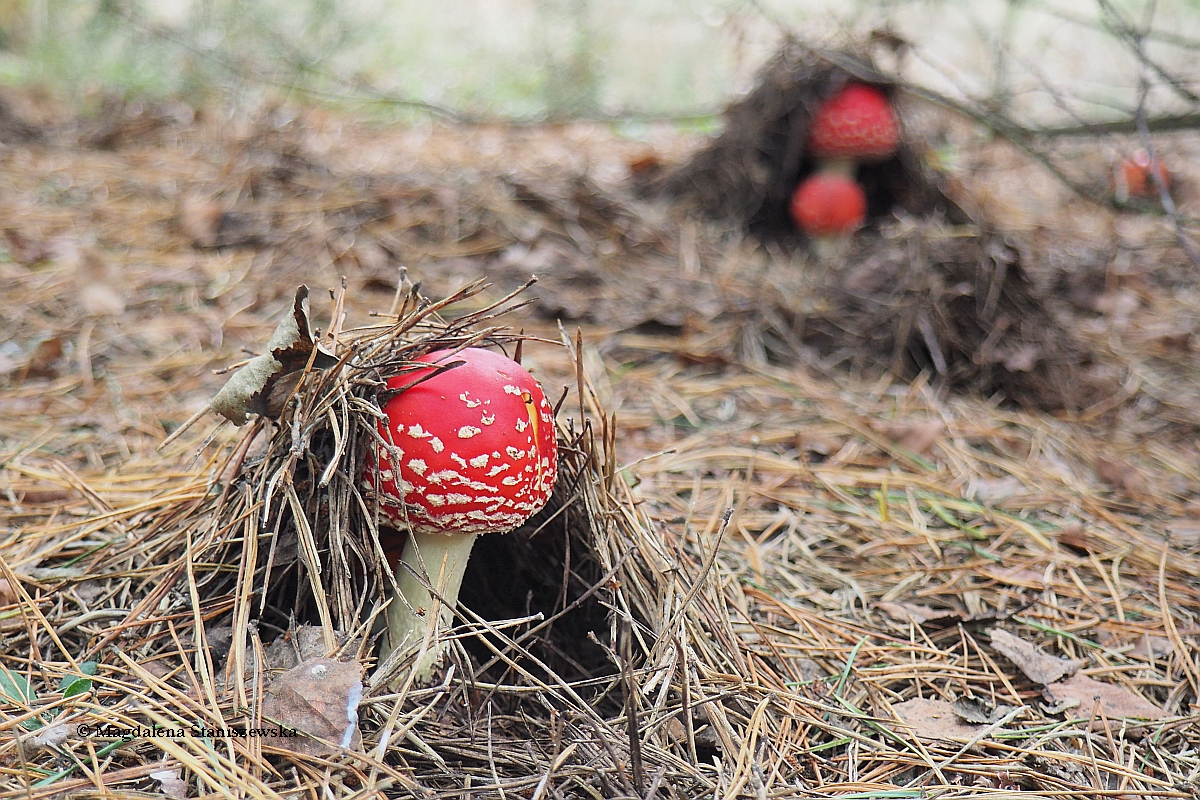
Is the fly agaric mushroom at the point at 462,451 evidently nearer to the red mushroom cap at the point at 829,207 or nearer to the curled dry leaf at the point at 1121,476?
the curled dry leaf at the point at 1121,476

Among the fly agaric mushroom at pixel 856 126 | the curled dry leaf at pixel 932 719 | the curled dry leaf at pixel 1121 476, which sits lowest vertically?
the curled dry leaf at pixel 932 719

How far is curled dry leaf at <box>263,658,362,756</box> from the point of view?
4.48 ft

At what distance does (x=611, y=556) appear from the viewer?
178 centimetres

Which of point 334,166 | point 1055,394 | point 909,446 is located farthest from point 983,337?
point 334,166

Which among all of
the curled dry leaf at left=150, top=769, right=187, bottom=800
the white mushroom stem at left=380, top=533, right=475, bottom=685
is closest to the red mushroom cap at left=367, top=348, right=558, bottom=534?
the white mushroom stem at left=380, top=533, right=475, bottom=685

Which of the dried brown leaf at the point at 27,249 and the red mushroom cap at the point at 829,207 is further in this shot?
the red mushroom cap at the point at 829,207

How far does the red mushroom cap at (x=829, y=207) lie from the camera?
4.57 meters

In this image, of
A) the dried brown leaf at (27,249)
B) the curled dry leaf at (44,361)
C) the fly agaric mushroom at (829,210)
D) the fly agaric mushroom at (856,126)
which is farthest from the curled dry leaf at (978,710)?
the dried brown leaf at (27,249)

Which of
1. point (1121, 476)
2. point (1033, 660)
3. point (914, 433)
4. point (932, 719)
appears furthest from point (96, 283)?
point (1121, 476)

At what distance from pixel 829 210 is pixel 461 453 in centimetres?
354

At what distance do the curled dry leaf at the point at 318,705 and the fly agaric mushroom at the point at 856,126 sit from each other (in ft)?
13.0

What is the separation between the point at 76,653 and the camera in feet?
5.54

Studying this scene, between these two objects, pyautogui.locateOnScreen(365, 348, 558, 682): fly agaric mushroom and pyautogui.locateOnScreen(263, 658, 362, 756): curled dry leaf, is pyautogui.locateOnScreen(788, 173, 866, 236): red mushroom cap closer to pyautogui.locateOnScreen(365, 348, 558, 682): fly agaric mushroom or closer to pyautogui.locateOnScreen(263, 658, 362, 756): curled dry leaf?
pyautogui.locateOnScreen(365, 348, 558, 682): fly agaric mushroom

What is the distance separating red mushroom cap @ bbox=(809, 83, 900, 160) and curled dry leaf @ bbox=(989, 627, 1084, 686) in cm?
319
